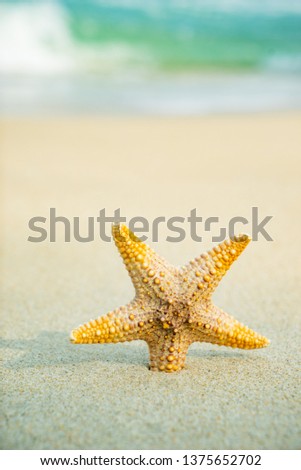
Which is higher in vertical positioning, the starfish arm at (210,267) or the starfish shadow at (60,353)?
the starfish arm at (210,267)

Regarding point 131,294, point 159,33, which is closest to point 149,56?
point 159,33

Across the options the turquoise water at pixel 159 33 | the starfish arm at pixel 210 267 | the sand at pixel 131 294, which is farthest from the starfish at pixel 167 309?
the turquoise water at pixel 159 33

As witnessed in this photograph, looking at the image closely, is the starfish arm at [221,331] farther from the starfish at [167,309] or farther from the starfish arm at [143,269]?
the starfish arm at [143,269]

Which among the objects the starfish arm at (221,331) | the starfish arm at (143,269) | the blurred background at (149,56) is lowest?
the starfish arm at (221,331)

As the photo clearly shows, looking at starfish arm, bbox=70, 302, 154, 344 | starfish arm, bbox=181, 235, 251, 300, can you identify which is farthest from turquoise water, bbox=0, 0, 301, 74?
starfish arm, bbox=70, 302, 154, 344

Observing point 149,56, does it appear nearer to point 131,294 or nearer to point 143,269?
point 131,294

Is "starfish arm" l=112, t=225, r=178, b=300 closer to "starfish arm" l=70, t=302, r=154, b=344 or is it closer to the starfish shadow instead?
"starfish arm" l=70, t=302, r=154, b=344
